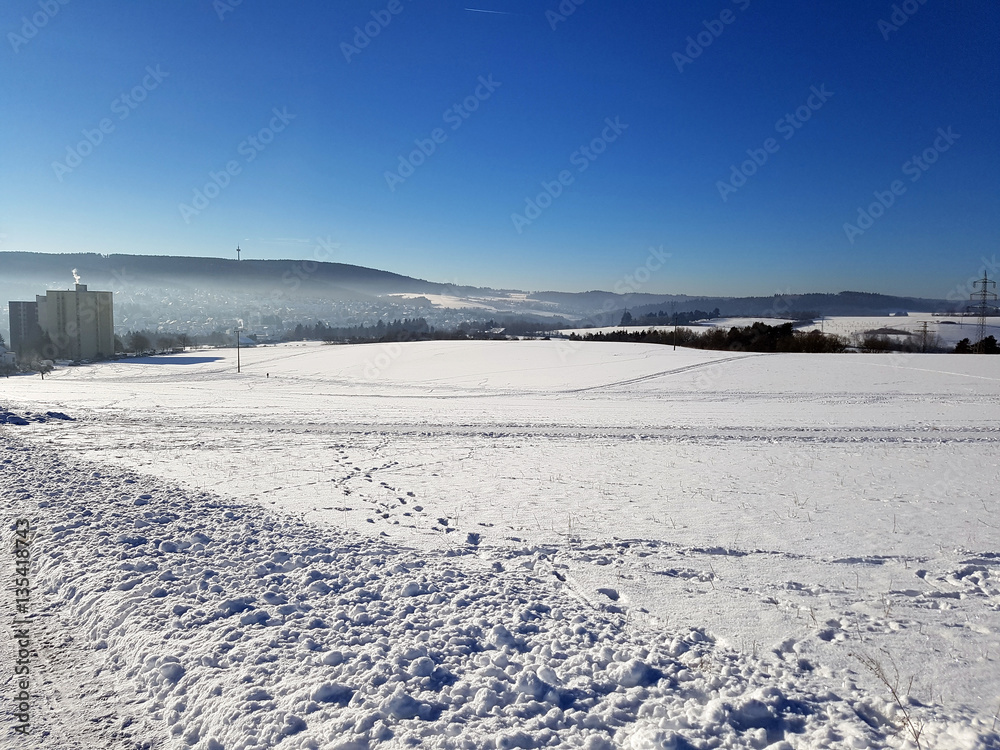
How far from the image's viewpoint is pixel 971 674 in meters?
4.75

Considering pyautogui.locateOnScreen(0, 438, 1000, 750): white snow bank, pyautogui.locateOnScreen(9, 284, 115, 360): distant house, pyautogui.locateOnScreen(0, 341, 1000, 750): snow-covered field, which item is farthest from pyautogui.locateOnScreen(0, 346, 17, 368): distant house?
pyautogui.locateOnScreen(0, 438, 1000, 750): white snow bank

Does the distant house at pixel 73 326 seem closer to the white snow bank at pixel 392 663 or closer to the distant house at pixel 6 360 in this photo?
the distant house at pixel 6 360

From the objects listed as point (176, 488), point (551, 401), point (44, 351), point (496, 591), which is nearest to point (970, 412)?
point (551, 401)

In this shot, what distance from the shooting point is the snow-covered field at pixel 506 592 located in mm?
4195

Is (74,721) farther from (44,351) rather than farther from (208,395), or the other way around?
(44,351)

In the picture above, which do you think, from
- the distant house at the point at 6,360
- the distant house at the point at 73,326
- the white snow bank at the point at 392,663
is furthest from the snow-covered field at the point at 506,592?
the distant house at the point at 73,326

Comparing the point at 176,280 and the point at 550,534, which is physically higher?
the point at 176,280

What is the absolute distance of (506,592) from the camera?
6203mm

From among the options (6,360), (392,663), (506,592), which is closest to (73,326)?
(6,360)

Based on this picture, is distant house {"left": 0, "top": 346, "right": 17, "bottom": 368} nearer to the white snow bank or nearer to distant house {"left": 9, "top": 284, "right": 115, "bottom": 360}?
distant house {"left": 9, "top": 284, "right": 115, "bottom": 360}

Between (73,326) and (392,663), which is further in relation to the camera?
(73,326)

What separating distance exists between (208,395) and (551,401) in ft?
69.1

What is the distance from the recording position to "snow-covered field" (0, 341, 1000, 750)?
420 cm

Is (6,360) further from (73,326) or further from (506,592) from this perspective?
(506,592)
